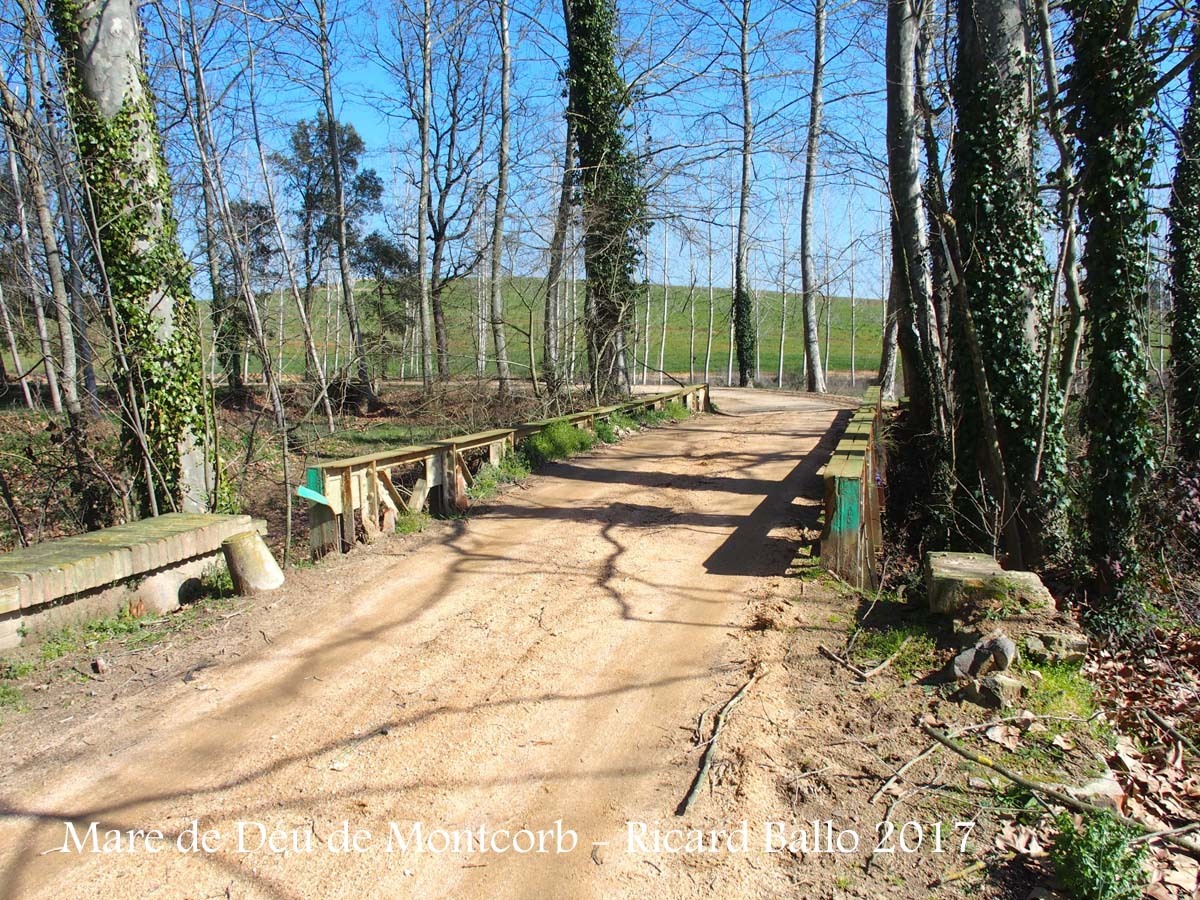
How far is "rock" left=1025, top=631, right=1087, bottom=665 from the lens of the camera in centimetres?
478

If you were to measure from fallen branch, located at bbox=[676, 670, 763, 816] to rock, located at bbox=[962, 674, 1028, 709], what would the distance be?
1.16 meters

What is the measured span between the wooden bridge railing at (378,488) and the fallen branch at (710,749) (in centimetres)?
412

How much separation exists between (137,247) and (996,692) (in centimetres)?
841

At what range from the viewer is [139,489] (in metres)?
8.34

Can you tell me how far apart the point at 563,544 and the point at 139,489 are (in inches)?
179

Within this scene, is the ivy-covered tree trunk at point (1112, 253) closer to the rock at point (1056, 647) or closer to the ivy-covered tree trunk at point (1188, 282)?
the rock at point (1056, 647)

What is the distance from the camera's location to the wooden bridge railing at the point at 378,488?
23.6ft

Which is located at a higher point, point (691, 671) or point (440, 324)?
point (440, 324)

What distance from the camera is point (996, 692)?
438 centimetres

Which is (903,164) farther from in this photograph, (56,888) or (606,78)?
(56,888)

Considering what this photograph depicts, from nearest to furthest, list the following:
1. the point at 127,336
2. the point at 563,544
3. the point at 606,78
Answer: the point at 563,544 < the point at 127,336 < the point at 606,78

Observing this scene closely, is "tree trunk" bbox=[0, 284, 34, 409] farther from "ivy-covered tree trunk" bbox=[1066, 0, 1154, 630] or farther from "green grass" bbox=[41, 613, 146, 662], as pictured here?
"ivy-covered tree trunk" bbox=[1066, 0, 1154, 630]

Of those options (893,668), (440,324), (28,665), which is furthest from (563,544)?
(440,324)

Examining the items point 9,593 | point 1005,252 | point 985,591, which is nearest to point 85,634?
point 9,593
